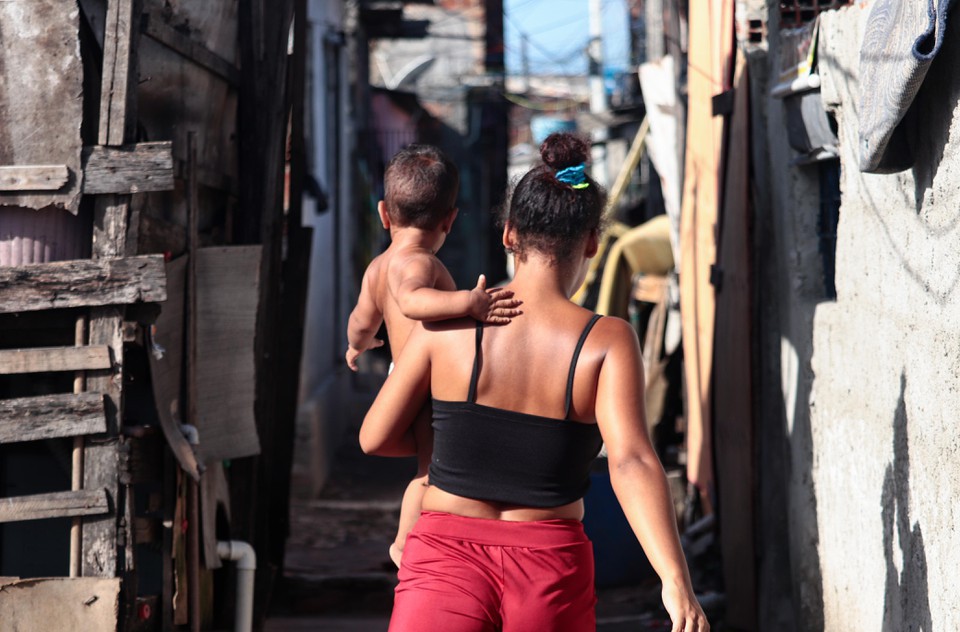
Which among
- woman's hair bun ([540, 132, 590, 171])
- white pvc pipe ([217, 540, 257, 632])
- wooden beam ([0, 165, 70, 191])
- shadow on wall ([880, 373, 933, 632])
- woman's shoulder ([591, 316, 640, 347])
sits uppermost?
wooden beam ([0, 165, 70, 191])

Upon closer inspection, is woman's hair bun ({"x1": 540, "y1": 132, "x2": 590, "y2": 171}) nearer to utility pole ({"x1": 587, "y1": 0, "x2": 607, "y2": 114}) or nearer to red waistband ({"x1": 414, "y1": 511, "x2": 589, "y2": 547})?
red waistband ({"x1": 414, "y1": 511, "x2": 589, "y2": 547})

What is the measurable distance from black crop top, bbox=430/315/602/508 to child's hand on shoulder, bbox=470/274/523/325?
33 mm

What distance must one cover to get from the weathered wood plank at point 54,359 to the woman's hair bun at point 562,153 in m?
1.88

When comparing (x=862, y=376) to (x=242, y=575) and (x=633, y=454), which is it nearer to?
(x=633, y=454)

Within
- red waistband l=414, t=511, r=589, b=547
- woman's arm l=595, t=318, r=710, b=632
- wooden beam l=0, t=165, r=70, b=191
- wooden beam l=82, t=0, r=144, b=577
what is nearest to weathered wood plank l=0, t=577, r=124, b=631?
wooden beam l=82, t=0, r=144, b=577

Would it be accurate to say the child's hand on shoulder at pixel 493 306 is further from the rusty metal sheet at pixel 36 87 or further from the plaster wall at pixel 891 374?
the rusty metal sheet at pixel 36 87

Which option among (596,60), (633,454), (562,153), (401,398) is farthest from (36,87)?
(596,60)

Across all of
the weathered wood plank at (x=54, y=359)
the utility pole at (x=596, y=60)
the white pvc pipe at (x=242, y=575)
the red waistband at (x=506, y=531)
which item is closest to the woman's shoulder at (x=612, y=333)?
the red waistband at (x=506, y=531)

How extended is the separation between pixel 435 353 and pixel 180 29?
265 cm

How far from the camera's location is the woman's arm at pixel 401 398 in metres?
2.68

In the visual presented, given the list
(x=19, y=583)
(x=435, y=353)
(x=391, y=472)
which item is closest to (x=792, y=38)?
(x=435, y=353)

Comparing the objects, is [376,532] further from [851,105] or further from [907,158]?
[907,158]

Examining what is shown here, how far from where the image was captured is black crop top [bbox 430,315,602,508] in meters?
2.54

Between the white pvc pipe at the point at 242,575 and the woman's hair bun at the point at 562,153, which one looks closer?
the woman's hair bun at the point at 562,153
